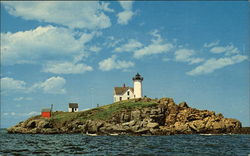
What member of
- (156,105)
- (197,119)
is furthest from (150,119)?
(197,119)

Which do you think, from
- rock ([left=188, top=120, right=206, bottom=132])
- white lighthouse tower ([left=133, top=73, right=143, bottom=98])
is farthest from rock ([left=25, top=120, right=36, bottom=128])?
rock ([left=188, top=120, right=206, bottom=132])

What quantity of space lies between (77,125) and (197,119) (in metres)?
37.2

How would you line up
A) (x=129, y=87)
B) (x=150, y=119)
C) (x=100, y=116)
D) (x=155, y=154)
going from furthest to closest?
(x=129, y=87) < (x=100, y=116) < (x=150, y=119) < (x=155, y=154)

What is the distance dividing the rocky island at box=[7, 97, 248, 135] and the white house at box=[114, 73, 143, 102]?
13.4 metres

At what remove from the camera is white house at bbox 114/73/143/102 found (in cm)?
10694

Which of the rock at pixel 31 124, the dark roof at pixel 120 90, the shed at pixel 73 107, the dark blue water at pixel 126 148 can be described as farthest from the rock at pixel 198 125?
the shed at pixel 73 107

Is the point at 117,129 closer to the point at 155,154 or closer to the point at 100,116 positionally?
the point at 100,116

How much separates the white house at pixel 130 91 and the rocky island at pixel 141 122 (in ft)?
43.9

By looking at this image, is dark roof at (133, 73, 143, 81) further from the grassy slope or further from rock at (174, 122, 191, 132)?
rock at (174, 122, 191, 132)

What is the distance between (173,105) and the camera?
86.8 metres

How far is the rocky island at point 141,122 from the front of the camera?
7438cm

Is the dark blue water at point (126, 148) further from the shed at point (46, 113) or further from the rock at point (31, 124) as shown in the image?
the shed at point (46, 113)

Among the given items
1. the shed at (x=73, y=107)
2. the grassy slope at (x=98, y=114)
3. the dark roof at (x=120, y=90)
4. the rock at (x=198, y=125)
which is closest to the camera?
the rock at (x=198, y=125)

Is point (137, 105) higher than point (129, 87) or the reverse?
the reverse
